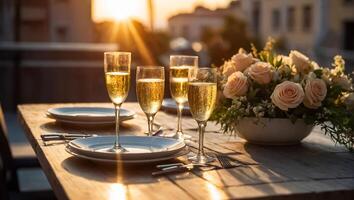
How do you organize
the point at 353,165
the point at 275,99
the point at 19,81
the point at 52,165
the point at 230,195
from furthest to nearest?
1. the point at 19,81
2. the point at 275,99
3. the point at 353,165
4. the point at 52,165
5. the point at 230,195

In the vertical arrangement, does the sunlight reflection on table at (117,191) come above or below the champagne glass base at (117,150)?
below

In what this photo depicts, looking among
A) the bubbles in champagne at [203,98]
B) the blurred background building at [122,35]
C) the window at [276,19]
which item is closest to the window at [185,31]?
the blurred background building at [122,35]

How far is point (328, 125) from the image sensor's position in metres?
1.82

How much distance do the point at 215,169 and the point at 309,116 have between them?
0.38 m

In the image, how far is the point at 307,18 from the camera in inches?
1112

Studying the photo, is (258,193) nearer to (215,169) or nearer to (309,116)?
(215,169)

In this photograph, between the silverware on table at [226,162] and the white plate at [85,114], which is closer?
the silverware on table at [226,162]

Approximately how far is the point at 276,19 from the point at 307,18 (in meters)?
3.80

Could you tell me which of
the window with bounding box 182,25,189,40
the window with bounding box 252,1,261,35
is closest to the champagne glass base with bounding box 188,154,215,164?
the window with bounding box 252,1,261,35

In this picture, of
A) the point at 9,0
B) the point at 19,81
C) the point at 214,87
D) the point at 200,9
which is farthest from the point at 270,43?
the point at 200,9

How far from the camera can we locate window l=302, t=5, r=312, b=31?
27828 millimetres

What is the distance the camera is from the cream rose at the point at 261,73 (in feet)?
5.97

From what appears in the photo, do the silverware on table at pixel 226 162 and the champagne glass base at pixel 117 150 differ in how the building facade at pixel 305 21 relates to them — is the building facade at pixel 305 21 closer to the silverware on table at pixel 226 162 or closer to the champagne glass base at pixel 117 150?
the silverware on table at pixel 226 162

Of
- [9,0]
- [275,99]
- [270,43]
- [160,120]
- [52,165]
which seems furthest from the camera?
[9,0]
